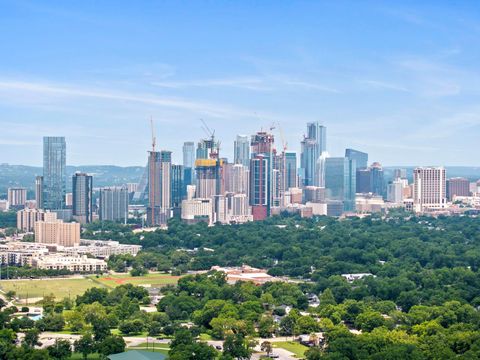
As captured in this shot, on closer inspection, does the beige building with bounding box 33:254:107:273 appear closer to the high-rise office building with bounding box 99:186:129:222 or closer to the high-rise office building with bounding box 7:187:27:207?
the high-rise office building with bounding box 99:186:129:222

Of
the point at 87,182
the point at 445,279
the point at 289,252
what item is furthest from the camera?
the point at 87,182

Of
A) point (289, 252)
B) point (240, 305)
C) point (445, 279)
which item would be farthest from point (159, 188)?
point (240, 305)

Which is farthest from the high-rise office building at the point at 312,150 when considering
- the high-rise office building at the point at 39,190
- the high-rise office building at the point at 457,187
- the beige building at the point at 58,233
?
the beige building at the point at 58,233

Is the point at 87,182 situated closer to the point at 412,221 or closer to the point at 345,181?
the point at 412,221

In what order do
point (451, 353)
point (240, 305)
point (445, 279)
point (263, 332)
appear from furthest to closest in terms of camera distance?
point (445, 279)
point (240, 305)
point (263, 332)
point (451, 353)

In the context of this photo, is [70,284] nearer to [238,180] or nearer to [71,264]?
[71,264]

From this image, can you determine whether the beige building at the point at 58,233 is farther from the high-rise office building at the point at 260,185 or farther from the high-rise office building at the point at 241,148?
the high-rise office building at the point at 241,148
